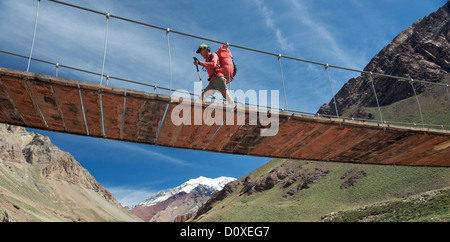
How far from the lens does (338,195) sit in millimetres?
76875

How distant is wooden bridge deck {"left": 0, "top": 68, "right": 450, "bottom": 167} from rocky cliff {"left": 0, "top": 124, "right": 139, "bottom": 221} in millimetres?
65866

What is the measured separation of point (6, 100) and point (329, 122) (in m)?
7.29

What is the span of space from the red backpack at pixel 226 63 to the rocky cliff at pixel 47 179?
67.4m

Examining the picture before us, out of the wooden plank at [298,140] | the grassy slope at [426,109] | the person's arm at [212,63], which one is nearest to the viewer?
the person's arm at [212,63]

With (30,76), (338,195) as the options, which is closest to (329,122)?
(30,76)

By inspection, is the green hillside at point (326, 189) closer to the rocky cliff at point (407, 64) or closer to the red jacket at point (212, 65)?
the rocky cliff at point (407, 64)

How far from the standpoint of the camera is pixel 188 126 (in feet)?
24.5

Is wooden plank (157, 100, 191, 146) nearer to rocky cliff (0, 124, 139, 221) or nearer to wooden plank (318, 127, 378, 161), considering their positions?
wooden plank (318, 127, 378, 161)

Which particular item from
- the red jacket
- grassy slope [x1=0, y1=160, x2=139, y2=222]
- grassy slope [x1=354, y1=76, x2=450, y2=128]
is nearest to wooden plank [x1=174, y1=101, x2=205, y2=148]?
the red jacket

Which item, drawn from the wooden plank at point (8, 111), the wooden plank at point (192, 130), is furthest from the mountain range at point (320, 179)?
the wooden plank at point (8, 111)

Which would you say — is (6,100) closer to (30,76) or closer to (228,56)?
(30,76)

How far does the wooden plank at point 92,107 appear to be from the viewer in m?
6.11

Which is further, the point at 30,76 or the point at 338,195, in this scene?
the point at 338,195
